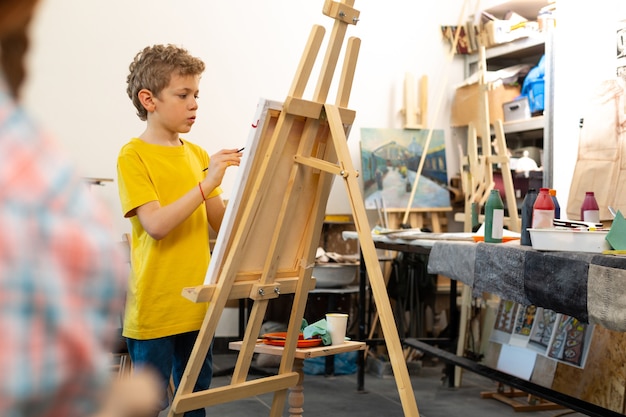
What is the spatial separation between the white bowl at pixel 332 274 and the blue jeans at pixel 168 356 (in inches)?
104

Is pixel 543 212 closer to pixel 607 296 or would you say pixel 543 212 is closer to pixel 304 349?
pixel 607 296

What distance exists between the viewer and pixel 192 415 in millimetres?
2133

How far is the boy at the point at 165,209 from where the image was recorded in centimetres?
202

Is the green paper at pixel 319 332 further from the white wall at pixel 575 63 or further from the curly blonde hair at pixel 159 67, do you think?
the white wall at pixel 575 63

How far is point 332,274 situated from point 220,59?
5.43 ft

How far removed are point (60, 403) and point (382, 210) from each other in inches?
193

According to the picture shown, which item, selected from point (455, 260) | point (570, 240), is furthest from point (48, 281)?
point (455, 260)

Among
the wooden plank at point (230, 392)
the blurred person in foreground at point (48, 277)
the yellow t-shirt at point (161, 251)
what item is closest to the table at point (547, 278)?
the wooden plank at point (230, 392)

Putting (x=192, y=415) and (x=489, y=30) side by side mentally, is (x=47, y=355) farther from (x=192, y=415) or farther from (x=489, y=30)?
(x=489, y=30)

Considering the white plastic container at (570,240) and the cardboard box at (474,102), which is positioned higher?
the cardboard box at (474,102)

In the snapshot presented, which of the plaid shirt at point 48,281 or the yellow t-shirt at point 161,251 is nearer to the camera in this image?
the plaid shirt at point 48,281

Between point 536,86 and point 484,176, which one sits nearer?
point 484,176

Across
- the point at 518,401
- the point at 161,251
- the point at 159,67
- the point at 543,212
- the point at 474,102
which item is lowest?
the point at 518,401

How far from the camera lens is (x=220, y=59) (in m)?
5.16
